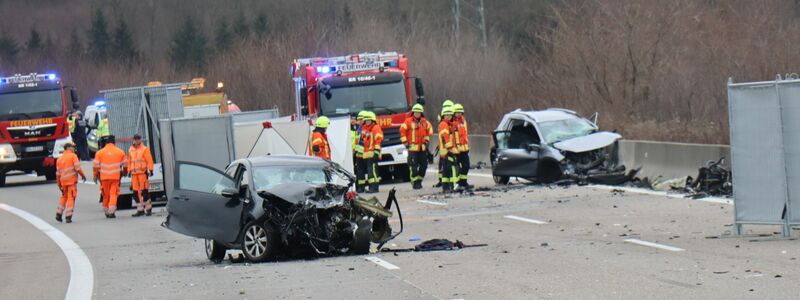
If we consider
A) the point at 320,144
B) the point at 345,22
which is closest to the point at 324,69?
the point at 320,144

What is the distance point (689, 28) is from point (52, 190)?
19.0 meters

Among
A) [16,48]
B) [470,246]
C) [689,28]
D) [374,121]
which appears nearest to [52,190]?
[374,121]

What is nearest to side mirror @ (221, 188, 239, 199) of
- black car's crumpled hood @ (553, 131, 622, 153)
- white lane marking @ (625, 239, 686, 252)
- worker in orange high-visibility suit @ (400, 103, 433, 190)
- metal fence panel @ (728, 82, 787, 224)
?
white lane marking @ (625, 239, 686, 252)

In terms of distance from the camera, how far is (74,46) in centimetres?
8550

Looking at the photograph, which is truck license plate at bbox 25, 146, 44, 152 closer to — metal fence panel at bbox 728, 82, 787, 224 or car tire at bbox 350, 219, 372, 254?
car tire at bbox 350, 219, 372, 254

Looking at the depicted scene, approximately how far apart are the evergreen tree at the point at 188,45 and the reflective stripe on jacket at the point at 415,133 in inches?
2218

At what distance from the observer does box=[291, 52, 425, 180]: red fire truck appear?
28031 mm

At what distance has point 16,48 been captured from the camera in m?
84.0

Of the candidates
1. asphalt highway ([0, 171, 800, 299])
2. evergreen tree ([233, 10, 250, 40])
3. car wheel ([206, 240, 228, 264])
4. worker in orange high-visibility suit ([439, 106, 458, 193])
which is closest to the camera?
asphalt highway ([0, 171, 800, 299])

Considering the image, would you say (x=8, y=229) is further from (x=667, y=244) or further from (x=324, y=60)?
(x=667, y=244)

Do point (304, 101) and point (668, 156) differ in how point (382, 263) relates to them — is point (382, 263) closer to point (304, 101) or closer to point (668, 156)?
point (668, 156)

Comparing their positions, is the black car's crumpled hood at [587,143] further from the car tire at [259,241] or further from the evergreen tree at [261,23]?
the evergreen tree at [261,23]

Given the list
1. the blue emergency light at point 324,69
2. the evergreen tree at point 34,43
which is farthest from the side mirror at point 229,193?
the evergreen tree at point 34,43

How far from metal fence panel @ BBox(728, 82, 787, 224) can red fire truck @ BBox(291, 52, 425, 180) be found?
1330 centimetres
